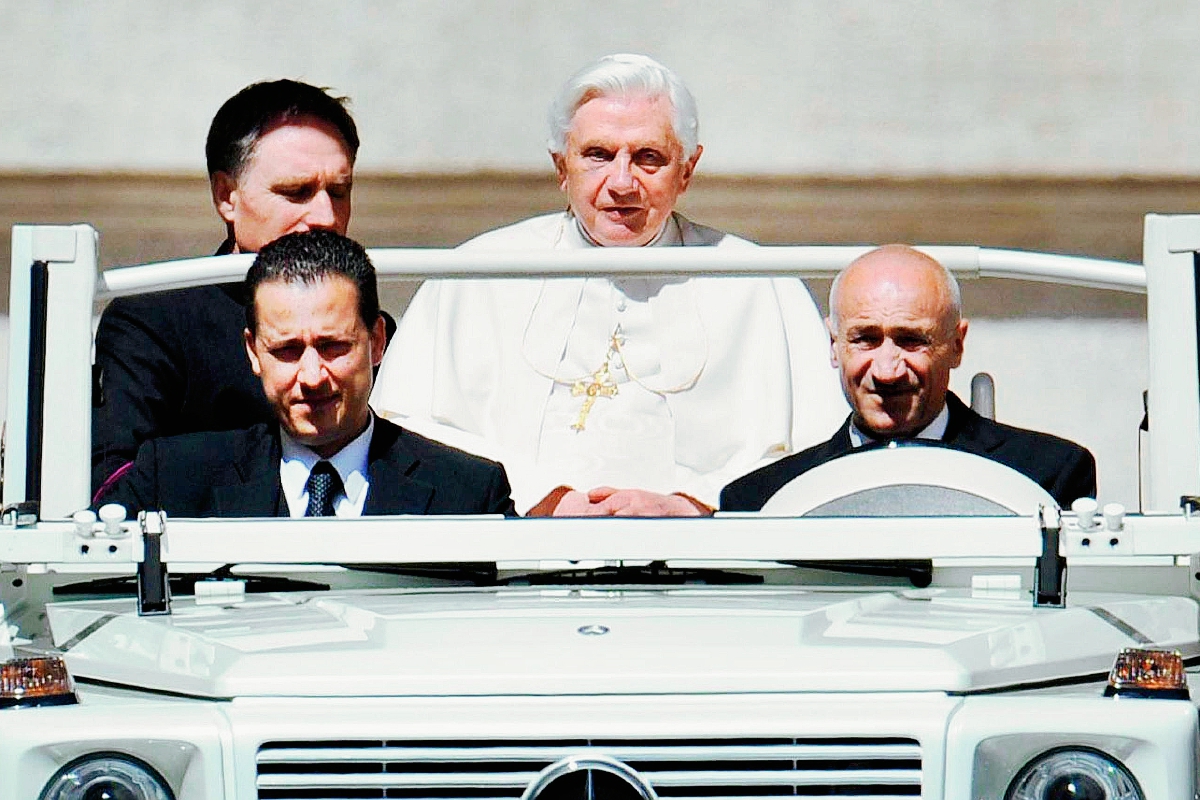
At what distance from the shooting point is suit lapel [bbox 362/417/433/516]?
4.06m

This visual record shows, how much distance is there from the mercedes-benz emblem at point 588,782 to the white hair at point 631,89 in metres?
2.24

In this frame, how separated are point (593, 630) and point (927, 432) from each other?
1.10m

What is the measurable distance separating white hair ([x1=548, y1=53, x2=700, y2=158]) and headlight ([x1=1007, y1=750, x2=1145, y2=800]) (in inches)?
88.6

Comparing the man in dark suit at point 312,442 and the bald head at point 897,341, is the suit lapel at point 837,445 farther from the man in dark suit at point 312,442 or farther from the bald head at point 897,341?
the man in dark suit at point 312,442

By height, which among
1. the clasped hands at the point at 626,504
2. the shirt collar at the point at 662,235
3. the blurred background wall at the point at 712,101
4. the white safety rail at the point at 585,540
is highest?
the blurred background wall at the point at 712,101

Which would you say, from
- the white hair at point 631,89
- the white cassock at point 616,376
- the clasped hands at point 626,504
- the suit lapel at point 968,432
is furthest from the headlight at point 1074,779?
the white hair at point 631,89

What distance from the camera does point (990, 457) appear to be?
4.25 metres

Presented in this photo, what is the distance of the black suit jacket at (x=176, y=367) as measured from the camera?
459cm

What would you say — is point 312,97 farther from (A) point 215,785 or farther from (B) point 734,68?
(B) point 734,68

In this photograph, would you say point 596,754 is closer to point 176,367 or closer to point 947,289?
point 947,289

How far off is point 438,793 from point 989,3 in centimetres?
597

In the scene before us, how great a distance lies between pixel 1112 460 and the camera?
866 cm

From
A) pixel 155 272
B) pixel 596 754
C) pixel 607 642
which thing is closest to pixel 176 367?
pixel 155 272

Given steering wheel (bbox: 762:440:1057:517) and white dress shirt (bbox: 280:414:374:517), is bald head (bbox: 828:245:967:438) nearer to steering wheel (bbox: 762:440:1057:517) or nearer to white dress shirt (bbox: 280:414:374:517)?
steering wheel (bbox: 762:440:1057:517)
